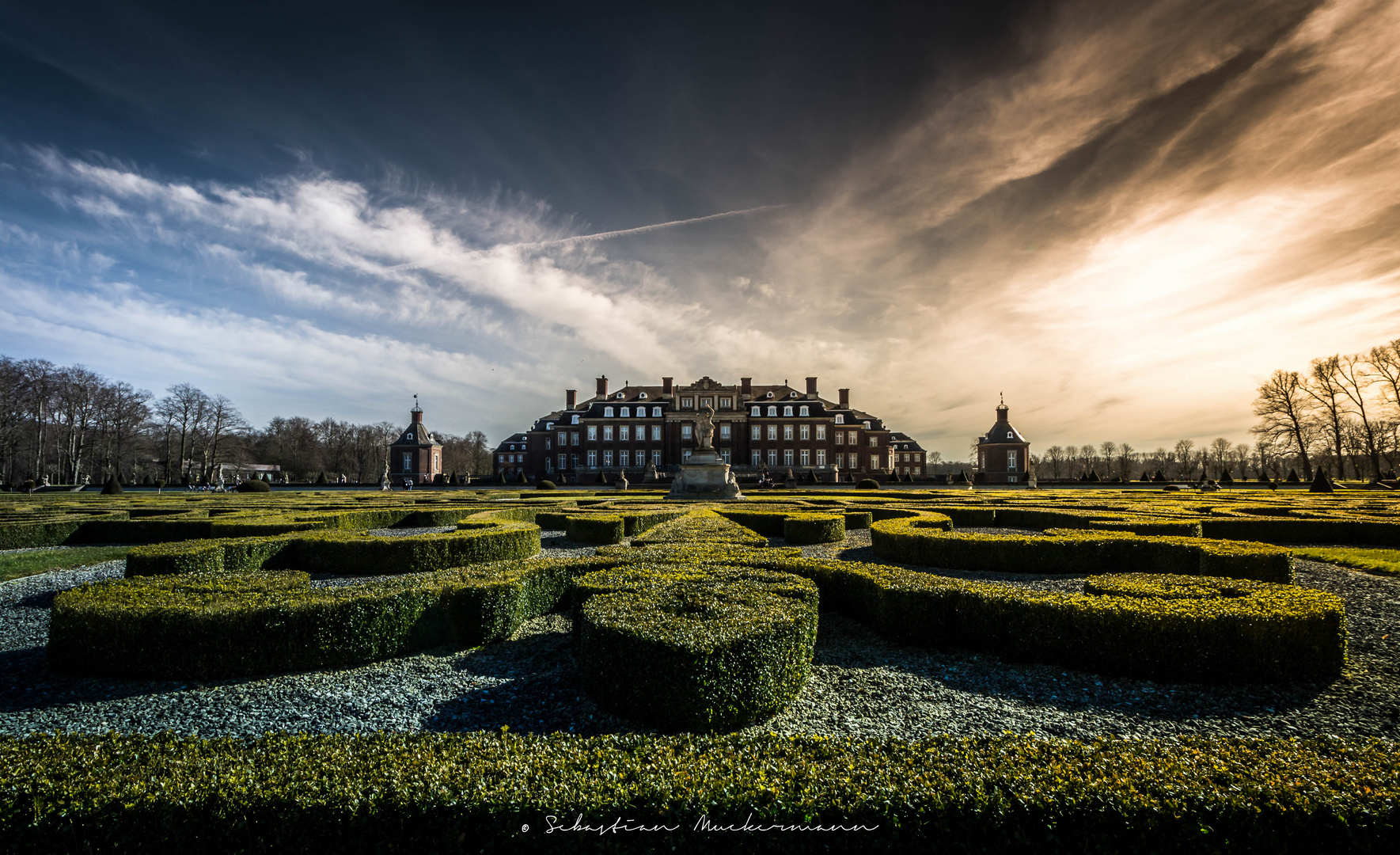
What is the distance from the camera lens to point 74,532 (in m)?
15.8

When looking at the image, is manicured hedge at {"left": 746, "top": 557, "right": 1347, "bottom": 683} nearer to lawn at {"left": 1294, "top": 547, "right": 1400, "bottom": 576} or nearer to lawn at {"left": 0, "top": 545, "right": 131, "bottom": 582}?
lawn at {"left": 1294, "top": 547, "right": 1400, "bottom": 576}

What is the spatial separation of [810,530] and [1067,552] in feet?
17.6

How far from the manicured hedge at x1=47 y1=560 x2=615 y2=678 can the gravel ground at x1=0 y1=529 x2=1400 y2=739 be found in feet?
0.57

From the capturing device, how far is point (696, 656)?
4.79 meters

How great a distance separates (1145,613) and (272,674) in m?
9.19

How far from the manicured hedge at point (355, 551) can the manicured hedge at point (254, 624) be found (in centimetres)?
354

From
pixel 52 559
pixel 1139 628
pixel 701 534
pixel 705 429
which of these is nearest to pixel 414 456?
pixel 705 429

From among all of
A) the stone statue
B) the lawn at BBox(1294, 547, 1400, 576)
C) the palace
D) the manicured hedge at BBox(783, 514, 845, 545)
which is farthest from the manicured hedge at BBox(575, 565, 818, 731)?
the palace

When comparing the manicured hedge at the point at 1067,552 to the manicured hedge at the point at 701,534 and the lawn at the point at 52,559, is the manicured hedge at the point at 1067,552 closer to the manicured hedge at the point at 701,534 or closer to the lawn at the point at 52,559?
the manicured hedge at the point at 701,534

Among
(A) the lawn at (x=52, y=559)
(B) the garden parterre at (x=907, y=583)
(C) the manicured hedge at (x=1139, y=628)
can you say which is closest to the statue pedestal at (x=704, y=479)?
(B) the garden parterre at (x=907, y=583)

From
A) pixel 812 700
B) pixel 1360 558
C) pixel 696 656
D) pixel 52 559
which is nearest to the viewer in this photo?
pixel 696 656

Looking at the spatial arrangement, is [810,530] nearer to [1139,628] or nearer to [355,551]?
[1139,628]

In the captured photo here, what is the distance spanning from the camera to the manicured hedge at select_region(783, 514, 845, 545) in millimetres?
14445

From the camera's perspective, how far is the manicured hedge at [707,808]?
290cm
